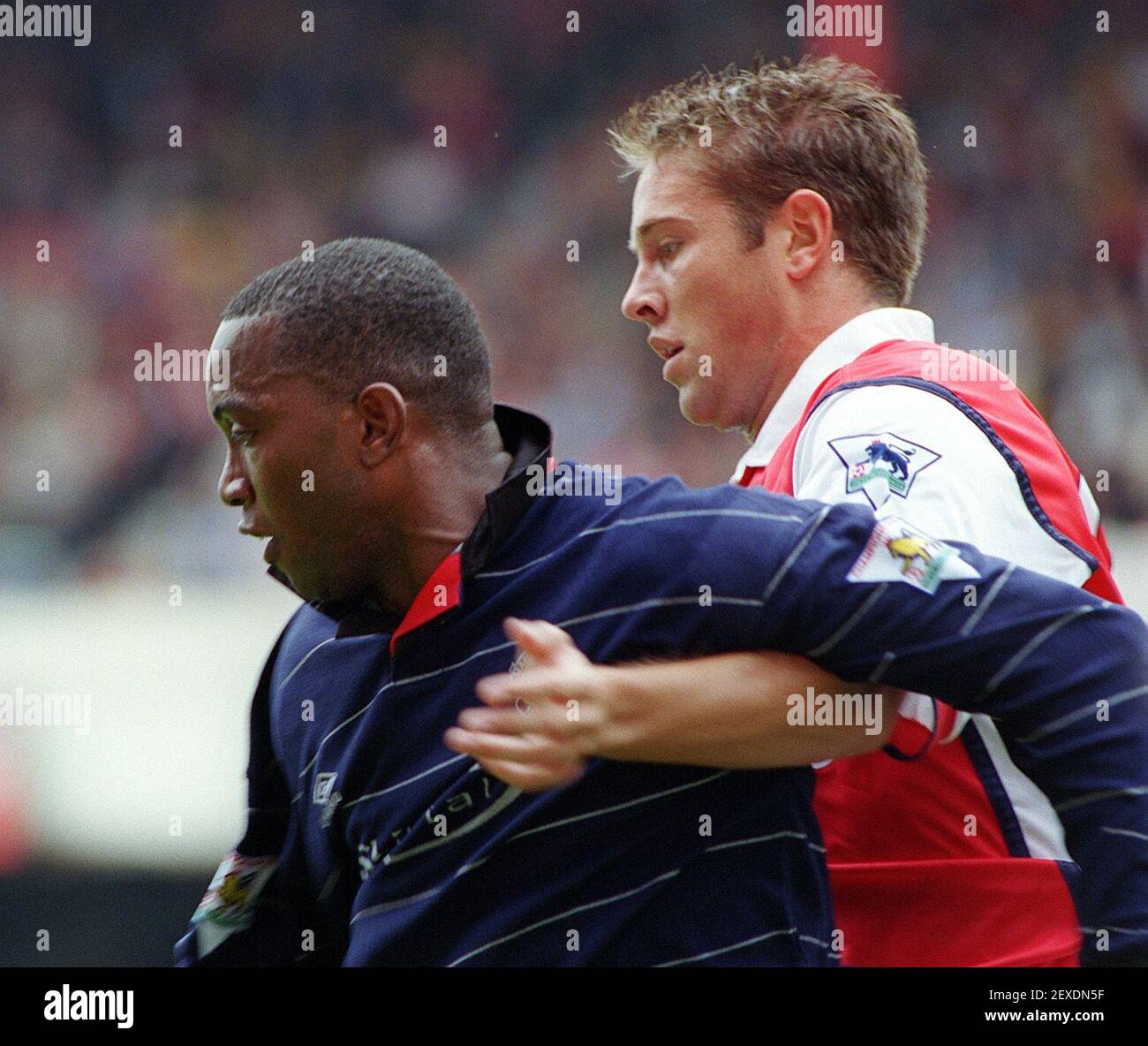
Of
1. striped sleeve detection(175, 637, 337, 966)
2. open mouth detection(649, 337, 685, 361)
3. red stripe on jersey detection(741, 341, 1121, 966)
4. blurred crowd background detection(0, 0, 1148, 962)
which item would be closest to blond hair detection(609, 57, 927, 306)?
open mouth detection(649, 337, 685, 361)

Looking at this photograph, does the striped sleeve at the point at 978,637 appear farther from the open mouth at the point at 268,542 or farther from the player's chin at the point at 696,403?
the player's chin at the point at 696,403

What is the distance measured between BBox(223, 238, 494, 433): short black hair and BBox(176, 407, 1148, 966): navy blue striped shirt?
0.40 feet

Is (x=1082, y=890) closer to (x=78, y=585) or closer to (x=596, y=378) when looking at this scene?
(x=78, y=585)

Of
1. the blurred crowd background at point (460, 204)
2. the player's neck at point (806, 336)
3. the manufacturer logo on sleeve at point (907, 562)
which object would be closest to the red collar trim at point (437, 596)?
the manufacturer logo on sleeve at point (907, 562)

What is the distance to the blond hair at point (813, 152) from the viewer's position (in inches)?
98.3

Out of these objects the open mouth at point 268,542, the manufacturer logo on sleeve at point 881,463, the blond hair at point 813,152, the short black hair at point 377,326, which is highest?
the blond hair at point 813,152

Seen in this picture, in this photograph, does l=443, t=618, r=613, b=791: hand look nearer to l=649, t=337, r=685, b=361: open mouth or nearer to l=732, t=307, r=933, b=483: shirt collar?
l=732, t=307, r=933, b=483: shirt collar

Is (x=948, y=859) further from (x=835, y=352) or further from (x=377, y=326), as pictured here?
(x=377, y=326)

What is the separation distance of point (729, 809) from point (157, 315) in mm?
5879

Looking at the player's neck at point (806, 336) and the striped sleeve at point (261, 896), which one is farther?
the player's neck at point (806, 336)

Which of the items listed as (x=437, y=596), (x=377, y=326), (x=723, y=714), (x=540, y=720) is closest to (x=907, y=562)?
(x=723, y=714)

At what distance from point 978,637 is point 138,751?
360 centimetres

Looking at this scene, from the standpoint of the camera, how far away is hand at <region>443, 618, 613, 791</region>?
1502 mm

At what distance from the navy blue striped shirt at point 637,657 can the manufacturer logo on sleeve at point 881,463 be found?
0.63ft
